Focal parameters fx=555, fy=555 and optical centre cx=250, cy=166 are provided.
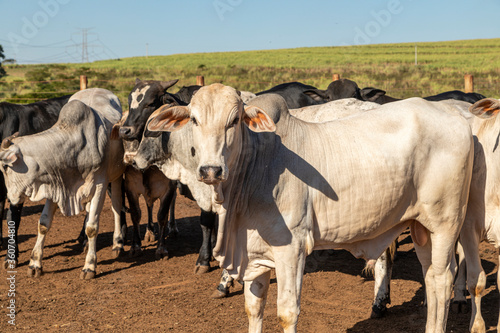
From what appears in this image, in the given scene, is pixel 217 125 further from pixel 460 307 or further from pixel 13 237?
pixel 13 237

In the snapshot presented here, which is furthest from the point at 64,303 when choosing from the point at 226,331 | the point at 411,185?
the point at 411,185

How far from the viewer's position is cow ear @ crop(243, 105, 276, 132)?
3676mm

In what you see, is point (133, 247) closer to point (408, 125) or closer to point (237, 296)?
point (237, 296)

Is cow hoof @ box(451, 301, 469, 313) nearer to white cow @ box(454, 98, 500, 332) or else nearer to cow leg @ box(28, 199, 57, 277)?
white cow @ box(454, 98, 500, 332)

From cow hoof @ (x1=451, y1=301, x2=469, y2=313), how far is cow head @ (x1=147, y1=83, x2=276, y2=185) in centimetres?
339

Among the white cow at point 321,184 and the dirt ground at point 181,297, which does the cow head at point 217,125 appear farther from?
the dirt ground at point 181,297

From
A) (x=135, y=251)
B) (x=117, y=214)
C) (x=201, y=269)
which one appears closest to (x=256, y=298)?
(x=201, y=269)

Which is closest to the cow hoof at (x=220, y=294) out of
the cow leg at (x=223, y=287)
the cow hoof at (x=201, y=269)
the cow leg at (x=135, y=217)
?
the cow leg at (x=223, y=287)

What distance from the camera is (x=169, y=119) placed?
388cm

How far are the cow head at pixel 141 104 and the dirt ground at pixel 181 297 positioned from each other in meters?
1.91

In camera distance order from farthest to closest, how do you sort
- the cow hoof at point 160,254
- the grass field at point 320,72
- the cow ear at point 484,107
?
the grass field at point 320,72
the cow hoof at point 160,254
the cow ear at point 484,107

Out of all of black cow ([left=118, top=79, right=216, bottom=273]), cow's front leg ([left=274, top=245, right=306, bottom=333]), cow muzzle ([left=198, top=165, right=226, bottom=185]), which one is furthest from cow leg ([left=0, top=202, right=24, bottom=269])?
cow muzzle ([left=198, top=165, right=226, bottom=185])

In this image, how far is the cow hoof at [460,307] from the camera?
5.79 m

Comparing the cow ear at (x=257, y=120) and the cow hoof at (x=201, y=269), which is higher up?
the cow ear at (x=257, y=120)
